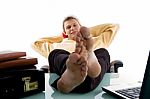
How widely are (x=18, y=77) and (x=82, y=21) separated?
140 centimetres

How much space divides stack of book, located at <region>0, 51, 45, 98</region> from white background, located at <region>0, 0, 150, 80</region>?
1.15 m

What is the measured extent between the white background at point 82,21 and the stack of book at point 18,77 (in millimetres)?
1150

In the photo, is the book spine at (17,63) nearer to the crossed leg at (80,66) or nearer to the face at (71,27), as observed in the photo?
the crossed leg at (80,66)

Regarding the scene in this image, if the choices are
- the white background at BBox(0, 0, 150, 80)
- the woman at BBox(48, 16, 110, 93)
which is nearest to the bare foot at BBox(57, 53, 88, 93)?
the woman at BBox(48, 16, 110, 93)

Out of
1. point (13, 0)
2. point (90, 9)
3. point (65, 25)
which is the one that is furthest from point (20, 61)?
point (90, 9)

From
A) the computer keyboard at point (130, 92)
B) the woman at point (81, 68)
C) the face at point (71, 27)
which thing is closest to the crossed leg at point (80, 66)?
the woman at point (81, 68)

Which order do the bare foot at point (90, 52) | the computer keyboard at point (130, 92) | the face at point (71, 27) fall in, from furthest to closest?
the face at point (71, 27) < the bare foot at point (90, 52) < the computer keyboard at point (130, 92)

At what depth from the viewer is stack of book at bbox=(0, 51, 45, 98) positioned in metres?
0.85

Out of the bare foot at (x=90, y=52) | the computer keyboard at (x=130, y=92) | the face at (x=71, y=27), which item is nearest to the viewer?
the computer keyboard at (x=130, y=92)

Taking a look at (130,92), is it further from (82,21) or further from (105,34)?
(82,21)

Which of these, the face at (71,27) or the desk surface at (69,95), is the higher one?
the face at (71,27)

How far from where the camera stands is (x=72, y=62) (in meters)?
0.86

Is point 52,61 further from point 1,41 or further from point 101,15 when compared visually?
point 101,15

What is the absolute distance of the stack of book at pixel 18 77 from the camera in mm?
848
